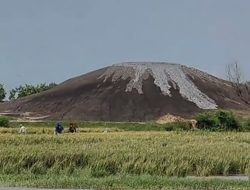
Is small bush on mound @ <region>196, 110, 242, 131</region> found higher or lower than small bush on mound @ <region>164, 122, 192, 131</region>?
higher

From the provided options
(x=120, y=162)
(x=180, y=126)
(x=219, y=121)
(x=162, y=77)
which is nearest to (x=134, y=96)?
(x=162, y=77)

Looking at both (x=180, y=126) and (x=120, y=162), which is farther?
(x=180, y=126)

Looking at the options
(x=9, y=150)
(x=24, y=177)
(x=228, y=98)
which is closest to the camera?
(x=24, y=177)

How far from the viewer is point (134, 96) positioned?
148 meters

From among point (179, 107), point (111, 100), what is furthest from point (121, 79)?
point (179, 107)

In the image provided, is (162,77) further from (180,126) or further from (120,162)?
(120,162)

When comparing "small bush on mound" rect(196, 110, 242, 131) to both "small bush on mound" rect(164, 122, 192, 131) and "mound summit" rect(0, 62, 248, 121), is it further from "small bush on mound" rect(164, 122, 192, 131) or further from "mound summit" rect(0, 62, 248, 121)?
"mound summit" rect(0, 62, 248, 121)

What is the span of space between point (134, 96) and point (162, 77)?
1242 centimetres

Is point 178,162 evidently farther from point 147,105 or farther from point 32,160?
point 147,105

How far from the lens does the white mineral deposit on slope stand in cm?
14888

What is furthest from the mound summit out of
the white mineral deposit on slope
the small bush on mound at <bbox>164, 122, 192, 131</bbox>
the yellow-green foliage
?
the yellow-green foliage

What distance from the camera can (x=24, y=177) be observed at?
1986 centimetres

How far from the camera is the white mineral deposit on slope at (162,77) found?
14888 centimetres

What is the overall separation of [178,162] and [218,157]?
2.43 meters
